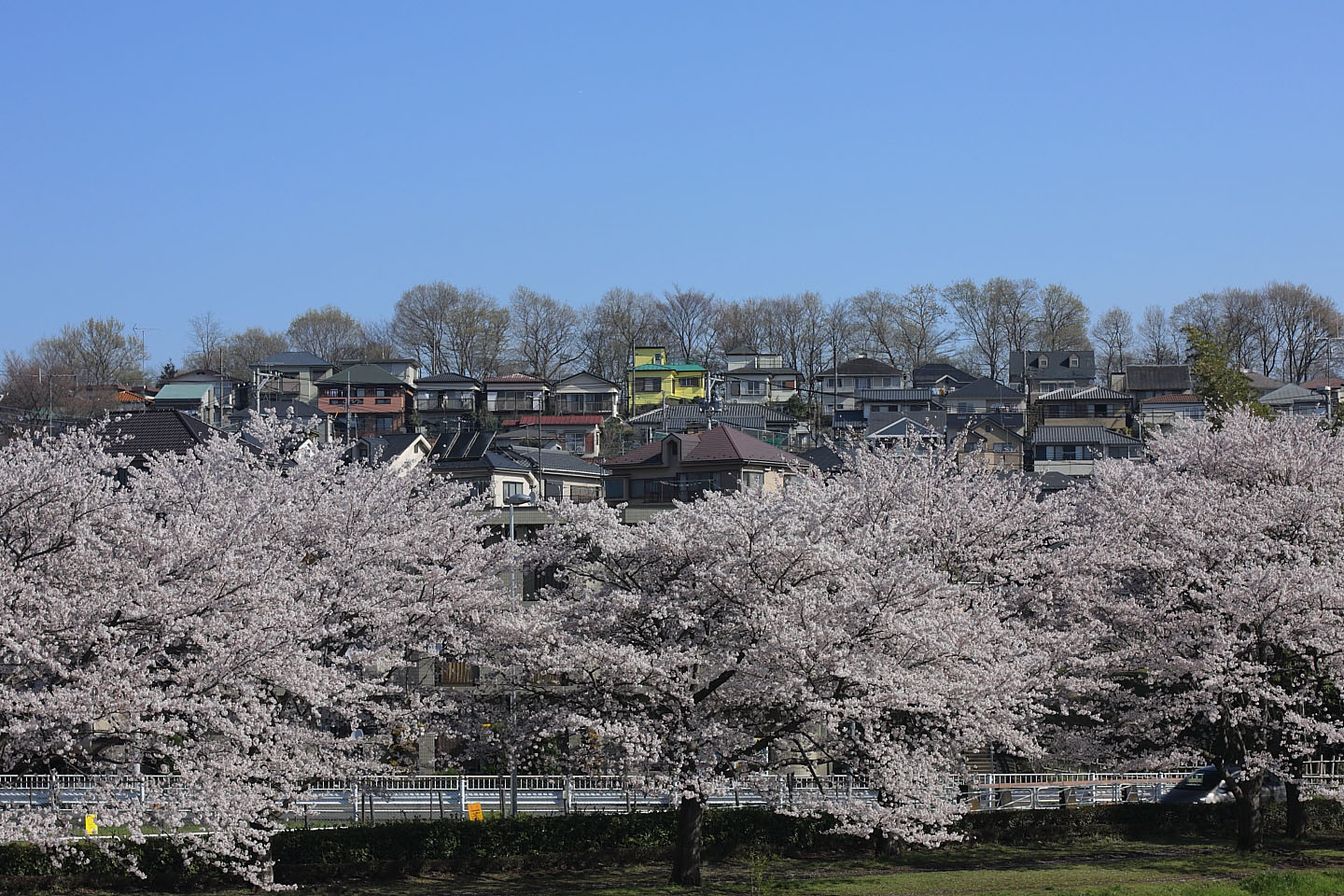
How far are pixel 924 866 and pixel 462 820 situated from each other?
30.6 ft

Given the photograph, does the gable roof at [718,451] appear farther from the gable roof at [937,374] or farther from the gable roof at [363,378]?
the gable roof at [937,374]

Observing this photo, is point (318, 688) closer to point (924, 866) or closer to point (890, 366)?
point (924, 866)

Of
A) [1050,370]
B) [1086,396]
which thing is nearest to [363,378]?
[1086,396]

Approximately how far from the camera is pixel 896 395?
3649 inches

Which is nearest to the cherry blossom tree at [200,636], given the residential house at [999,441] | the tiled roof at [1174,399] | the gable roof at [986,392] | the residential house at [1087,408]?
the residential house at [999,441]

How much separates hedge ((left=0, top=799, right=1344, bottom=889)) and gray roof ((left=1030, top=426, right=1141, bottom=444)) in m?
43.7

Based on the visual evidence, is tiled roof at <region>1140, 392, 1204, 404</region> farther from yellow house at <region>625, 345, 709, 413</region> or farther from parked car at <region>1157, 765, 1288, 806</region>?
parked car at <region>1157, 765, 1288, 806</region>

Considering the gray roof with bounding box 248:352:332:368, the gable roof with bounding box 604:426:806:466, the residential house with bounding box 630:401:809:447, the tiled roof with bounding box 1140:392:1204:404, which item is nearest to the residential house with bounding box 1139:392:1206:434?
the tiled roof with bounding box 1140:392:1204:404

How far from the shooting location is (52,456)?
18719 mm

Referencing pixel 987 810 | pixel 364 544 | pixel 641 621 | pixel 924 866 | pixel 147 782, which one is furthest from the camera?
pixel 987 810

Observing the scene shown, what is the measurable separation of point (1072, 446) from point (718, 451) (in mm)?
27837

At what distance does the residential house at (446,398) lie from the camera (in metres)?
91.8

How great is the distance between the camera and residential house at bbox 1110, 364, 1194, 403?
84.9 metres

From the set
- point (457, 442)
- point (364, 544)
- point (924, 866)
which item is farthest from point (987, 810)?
point (457, 442)
